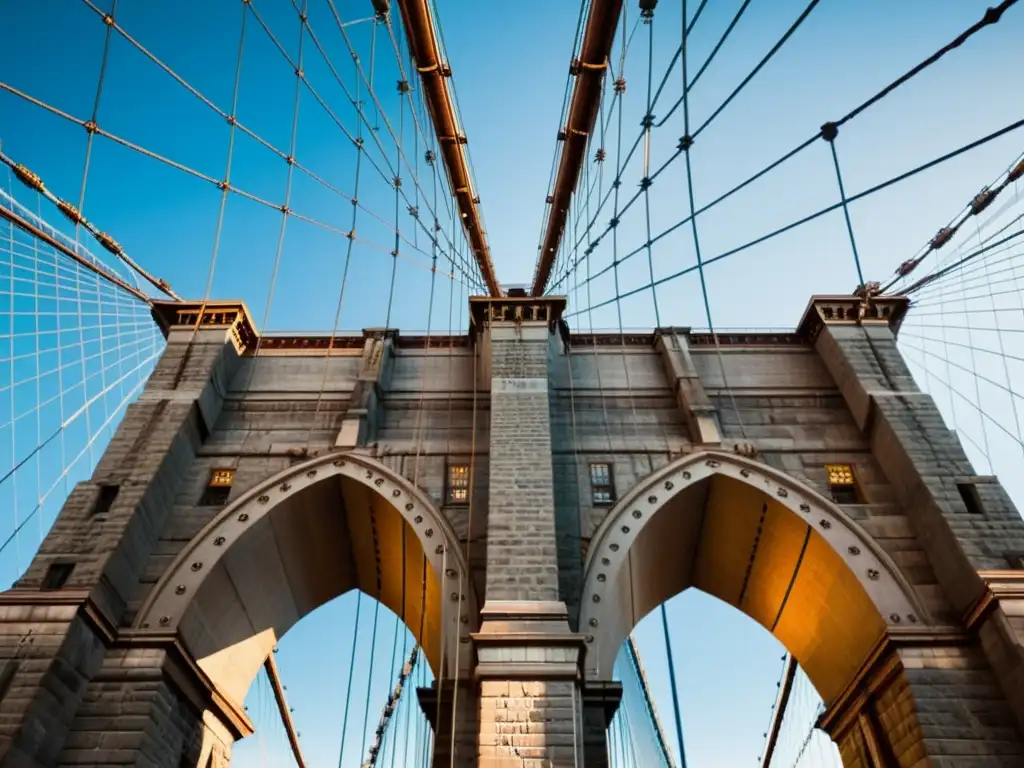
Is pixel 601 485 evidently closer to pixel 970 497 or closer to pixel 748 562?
pixel 748 562

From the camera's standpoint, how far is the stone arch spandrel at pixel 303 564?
9.95 metres

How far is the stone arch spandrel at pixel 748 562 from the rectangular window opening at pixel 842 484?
647mm

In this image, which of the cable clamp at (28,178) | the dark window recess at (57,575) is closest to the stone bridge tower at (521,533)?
the dark window recess at (57,575)

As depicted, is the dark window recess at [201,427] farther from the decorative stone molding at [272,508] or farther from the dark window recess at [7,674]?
the dark window recess at [7,674]

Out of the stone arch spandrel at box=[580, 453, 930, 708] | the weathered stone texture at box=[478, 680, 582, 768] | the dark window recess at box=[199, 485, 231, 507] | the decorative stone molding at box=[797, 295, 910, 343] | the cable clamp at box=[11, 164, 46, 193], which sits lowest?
the weathered stone texture at box=[478, 680, 582, 768]

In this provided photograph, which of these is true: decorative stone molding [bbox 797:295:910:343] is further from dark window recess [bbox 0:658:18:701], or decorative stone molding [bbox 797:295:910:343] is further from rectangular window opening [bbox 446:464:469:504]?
dark window recess [bbox 0:658:18:701]

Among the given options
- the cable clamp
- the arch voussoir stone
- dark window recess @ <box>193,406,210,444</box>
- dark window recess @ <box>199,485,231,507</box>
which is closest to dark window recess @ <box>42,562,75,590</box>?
dark window recess @ <box>199,485,231,507</box>

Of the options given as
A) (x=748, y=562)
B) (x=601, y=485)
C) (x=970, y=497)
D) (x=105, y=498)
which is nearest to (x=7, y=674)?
(x=105, y=498)

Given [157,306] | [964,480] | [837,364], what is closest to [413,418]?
[157,306]

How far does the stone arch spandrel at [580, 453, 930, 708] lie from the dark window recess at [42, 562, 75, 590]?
6813mm

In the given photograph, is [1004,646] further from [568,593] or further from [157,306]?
[157,306]

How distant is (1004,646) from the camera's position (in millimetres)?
8219

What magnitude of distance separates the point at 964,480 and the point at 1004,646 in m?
2.76

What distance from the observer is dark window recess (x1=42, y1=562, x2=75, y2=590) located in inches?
359
